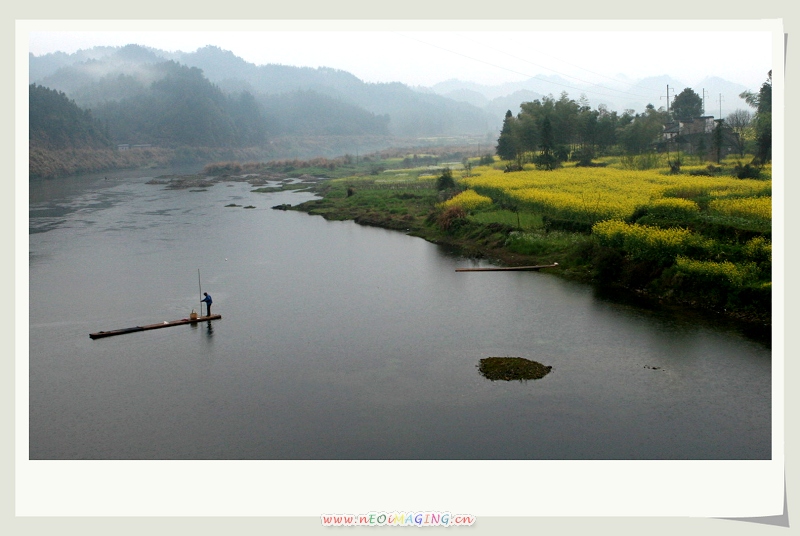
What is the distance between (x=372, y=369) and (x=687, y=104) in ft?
111

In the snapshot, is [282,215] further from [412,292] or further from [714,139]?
[714,139]

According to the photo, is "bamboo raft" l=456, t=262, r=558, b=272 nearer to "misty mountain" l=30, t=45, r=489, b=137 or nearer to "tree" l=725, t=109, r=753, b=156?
"tree" l=725, t=109, r=753, b=156

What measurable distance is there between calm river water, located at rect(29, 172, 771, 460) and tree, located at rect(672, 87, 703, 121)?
83.1ft

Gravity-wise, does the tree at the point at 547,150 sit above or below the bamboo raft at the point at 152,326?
above

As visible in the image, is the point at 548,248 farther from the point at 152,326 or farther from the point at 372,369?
the point at 152,326

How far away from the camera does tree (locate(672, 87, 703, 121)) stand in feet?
128

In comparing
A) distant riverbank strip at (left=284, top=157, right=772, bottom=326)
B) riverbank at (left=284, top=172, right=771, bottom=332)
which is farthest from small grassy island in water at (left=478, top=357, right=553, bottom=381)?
distant riverbank strip at (left=284, top=157, right=772, bottom=326)

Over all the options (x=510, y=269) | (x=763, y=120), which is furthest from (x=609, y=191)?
(x=763, y=120)

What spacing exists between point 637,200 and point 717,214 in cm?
352

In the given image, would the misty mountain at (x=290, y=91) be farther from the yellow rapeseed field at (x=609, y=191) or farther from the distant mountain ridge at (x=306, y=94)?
the yellow rapeseed field at (x=609, y=191)

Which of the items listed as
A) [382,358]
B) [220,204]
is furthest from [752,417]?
[220,204]

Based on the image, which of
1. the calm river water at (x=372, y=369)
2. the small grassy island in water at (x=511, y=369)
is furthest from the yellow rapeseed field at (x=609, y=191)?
the small grassy island in water at (x=511, y=369)

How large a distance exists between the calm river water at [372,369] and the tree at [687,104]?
83.1 ft

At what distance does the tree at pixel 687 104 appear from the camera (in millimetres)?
39062
